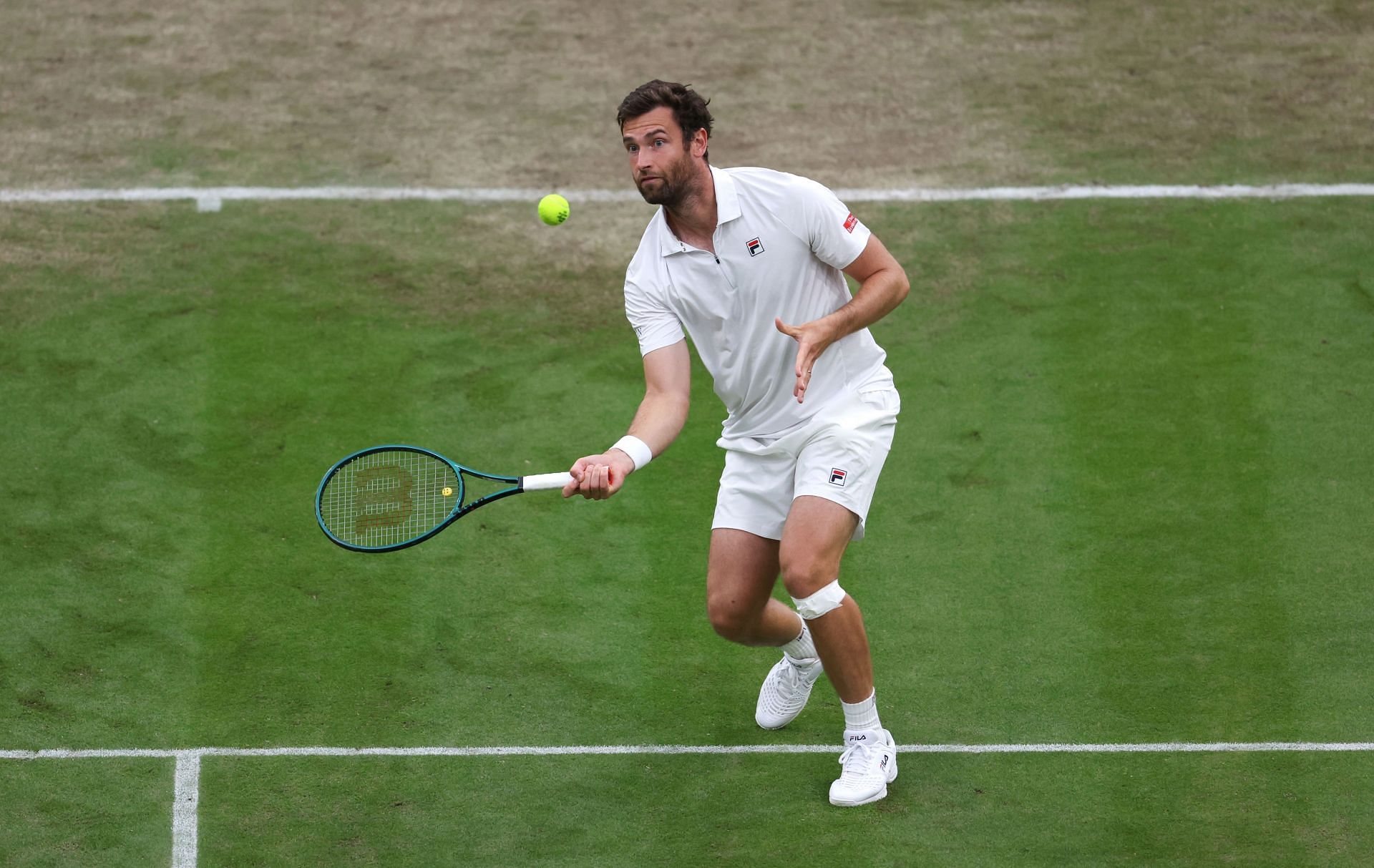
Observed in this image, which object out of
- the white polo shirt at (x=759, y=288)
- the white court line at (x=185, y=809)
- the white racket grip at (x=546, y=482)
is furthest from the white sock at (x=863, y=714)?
the white court line at (x=185, y=809)

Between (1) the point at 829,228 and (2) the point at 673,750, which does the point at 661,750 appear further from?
(1) the point at 829,228

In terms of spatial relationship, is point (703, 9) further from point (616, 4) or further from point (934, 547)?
point (934, 547)

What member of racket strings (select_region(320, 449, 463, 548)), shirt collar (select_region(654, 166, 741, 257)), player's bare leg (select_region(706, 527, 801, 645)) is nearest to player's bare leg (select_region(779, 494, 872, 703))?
player's bare leg (select_region(706, 527, 801, 645))

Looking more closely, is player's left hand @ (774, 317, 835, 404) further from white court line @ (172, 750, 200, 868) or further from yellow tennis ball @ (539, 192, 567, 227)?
white court line @ (172, 750, 200, 868)

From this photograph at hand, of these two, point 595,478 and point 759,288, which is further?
point 759,288

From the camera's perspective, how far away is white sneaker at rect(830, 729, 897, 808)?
5977 mm

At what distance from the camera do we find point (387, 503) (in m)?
6.33

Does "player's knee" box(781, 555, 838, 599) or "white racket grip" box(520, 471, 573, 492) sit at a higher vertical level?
"white racket grip" box(520, 471, 573, 492)

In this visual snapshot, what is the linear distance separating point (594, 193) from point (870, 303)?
4.41 m

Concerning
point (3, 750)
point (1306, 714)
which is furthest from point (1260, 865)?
point (3, 750)

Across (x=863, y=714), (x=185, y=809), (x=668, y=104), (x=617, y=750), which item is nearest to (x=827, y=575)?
(x=863, y=714)

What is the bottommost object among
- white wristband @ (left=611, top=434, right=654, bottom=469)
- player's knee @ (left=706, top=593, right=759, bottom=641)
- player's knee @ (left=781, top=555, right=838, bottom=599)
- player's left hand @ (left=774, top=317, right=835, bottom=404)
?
Answer: player's knee @ (left=706, top=593, right=759, bottom=641)

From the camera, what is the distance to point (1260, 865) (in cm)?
571

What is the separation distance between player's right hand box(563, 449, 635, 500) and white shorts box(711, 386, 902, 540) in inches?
29.7
